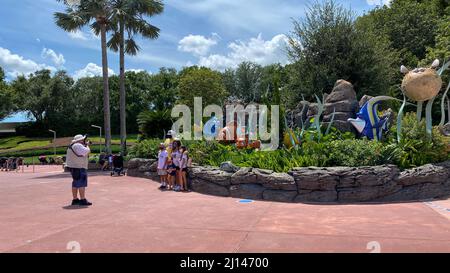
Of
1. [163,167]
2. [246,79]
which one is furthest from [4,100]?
[163,167]

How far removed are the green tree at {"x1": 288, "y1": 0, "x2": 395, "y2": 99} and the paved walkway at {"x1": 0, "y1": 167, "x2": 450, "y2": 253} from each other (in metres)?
11.9

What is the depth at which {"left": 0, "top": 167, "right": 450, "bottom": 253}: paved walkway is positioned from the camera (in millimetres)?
5102

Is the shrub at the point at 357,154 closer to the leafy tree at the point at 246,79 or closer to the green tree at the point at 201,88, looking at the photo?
the green tree at the point at 201,88

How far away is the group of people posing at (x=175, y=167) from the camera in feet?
35.8

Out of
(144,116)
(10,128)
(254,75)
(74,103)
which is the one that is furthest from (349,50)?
(10,128)

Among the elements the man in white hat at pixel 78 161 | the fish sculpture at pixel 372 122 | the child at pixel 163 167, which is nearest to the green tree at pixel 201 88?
the child at pixel 163 167

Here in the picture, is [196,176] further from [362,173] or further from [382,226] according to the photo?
[382,226]

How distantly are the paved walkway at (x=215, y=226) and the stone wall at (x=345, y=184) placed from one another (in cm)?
53

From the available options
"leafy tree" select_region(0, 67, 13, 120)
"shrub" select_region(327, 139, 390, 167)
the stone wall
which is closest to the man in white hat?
the stone wall

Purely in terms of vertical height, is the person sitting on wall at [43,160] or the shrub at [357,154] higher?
the shrub at [357,154]

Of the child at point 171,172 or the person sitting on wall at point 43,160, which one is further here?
the person sitting on wall at point 43,160

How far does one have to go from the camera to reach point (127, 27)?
22016 millimetres

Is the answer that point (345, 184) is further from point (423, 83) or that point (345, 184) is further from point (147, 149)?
point (147, 149)

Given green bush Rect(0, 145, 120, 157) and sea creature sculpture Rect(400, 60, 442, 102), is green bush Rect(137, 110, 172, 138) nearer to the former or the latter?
sea creature sculpture Rect(400, 60, 442, 102)
